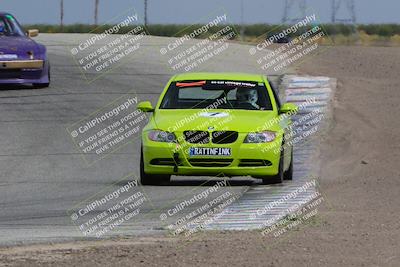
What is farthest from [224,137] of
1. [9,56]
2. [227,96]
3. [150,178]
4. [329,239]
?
[9,56]

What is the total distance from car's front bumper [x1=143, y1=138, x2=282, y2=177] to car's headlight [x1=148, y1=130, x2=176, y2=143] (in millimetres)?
52

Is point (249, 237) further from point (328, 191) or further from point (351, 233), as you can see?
point (328, 191)

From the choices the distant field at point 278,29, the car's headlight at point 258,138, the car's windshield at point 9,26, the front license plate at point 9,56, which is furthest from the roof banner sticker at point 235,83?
the distant field at point 278,29

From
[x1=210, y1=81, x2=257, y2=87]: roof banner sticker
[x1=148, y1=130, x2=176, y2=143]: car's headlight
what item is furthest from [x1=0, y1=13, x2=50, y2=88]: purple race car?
[x1=148, y1=130, x2=176, y2=143]: car's headlight

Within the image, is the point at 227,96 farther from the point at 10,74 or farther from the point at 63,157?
the point at 10,74

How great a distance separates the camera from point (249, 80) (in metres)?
15.0

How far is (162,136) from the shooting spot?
13.8 meters

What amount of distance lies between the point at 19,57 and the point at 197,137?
10.5m

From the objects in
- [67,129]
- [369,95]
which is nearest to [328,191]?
[67,129]

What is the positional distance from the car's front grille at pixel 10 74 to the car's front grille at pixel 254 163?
1092cm

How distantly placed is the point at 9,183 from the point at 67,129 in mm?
5760

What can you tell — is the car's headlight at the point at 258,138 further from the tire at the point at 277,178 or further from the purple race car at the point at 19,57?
the purple race car at the point at 19,57

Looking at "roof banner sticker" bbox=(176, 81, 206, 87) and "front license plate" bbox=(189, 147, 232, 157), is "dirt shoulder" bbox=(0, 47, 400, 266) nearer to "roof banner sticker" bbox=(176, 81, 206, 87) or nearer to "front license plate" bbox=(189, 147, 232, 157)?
"front license plate" bbox=(189, 147, 232, 157)

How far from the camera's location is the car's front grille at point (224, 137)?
13.8m
